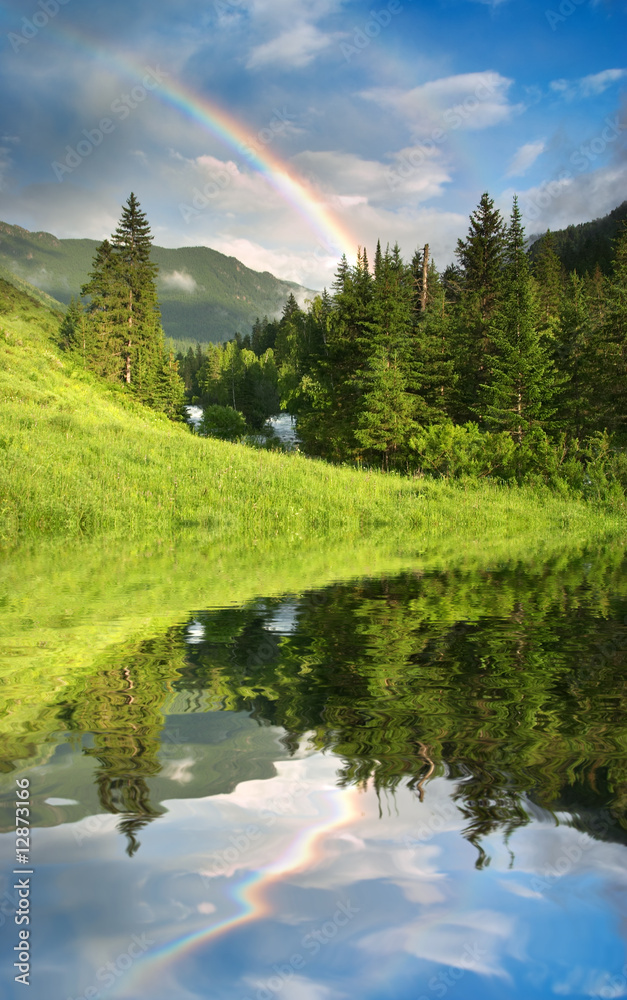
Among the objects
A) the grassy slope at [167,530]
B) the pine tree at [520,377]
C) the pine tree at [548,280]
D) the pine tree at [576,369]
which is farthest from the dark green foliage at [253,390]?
the grassy slope at [167,530]

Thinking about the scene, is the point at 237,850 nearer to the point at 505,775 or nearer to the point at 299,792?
the point at 299,792

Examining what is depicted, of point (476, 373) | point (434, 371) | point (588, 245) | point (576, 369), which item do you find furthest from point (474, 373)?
point (588, 245)

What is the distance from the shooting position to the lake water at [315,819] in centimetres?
149

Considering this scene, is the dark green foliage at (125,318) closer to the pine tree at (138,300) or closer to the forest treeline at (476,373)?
the pine tree at (138,300)

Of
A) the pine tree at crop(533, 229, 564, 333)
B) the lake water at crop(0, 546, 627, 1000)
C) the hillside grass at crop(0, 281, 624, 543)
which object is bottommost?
the lake water at crop(0, 546, 627, 1000)

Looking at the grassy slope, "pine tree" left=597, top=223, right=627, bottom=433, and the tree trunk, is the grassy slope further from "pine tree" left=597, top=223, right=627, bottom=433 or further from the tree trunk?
the tree trunk

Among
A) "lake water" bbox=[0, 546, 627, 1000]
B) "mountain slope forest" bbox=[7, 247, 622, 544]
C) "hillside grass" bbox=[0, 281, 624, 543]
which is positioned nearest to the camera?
"lake water" bbox=[0, 546, 627, 1000]

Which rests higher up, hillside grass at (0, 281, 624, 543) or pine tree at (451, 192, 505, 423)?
pine tree at (451, 192, 505, 423)

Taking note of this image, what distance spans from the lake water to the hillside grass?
7248 millimetres

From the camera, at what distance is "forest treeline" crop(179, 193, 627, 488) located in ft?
72.3

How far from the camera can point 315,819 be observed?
6.54ft

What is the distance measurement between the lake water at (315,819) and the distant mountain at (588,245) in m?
80.6

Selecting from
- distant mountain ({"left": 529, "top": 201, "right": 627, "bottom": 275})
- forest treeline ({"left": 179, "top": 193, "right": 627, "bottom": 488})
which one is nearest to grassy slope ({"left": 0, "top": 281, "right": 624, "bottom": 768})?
forest treeline ({"left": 179, "top": 193, "right": 627, "bottom": 488})

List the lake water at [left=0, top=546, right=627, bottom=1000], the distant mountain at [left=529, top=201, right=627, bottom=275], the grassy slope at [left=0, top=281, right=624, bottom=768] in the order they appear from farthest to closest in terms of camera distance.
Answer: the distant mountain at [left=529, top=201, right=627, bottom=275]
the grassy slope at [left=0, top=281, right=624, bottom=768]
the lake water at [left=0, top=546, right=627, bottom=1000]
